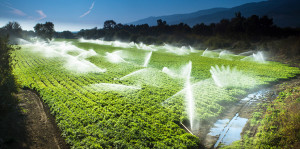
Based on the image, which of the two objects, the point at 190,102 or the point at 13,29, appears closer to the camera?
the point at 190,102

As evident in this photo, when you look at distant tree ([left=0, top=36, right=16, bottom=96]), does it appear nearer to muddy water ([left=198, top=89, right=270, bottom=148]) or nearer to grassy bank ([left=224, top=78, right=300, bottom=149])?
muddy water ([left=198, top=89, right=270, bottom=148])

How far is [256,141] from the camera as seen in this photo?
10500 millimetres

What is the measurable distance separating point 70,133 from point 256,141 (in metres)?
10.3

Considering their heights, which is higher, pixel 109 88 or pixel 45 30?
pixel 45 30

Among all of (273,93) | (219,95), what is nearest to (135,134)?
(219,95)

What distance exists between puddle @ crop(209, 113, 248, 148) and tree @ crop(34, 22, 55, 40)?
106 metres

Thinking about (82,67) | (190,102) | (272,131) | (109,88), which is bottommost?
(272,131)

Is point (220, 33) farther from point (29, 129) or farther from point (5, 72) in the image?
point (29, 129)

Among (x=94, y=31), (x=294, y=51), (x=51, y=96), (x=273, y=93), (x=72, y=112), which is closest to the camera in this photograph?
(x=72, y=112)

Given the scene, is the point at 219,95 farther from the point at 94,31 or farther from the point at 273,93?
the point at 94,31

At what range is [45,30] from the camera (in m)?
98.7

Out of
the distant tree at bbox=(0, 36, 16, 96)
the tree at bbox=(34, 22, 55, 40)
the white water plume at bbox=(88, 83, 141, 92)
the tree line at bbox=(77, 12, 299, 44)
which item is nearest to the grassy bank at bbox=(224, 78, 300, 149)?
Result: the white water plume at bbox=(88, 83, 141, 92)

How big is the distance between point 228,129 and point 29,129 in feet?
39.9

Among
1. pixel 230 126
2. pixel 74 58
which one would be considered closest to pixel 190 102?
pixel 230 126
